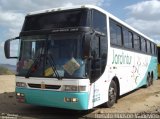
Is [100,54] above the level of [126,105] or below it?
above

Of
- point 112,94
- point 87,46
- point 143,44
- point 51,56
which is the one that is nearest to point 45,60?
point 51,56

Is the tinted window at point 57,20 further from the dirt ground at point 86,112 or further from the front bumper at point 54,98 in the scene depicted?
the dirt ground at point 86,112

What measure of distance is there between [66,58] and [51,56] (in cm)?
51

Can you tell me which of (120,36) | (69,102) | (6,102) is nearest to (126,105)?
(120,36)

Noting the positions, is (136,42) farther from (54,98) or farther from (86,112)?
(54,98)

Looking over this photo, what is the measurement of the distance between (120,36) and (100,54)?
2.96m

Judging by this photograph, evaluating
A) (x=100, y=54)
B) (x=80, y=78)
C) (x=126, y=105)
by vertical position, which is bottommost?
(x=126, y=105)

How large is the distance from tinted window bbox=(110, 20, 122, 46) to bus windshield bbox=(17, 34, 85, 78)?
2613 millimetres

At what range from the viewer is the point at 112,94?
11734 millimetres

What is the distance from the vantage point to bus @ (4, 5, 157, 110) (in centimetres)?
931

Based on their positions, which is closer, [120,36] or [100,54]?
[100,54]

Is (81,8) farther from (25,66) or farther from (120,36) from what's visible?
(120,36)

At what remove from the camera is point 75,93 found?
9.24 meters

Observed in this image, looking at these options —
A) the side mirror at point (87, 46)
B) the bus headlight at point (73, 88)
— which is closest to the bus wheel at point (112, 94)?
the bus headlight at point (73, 88)
